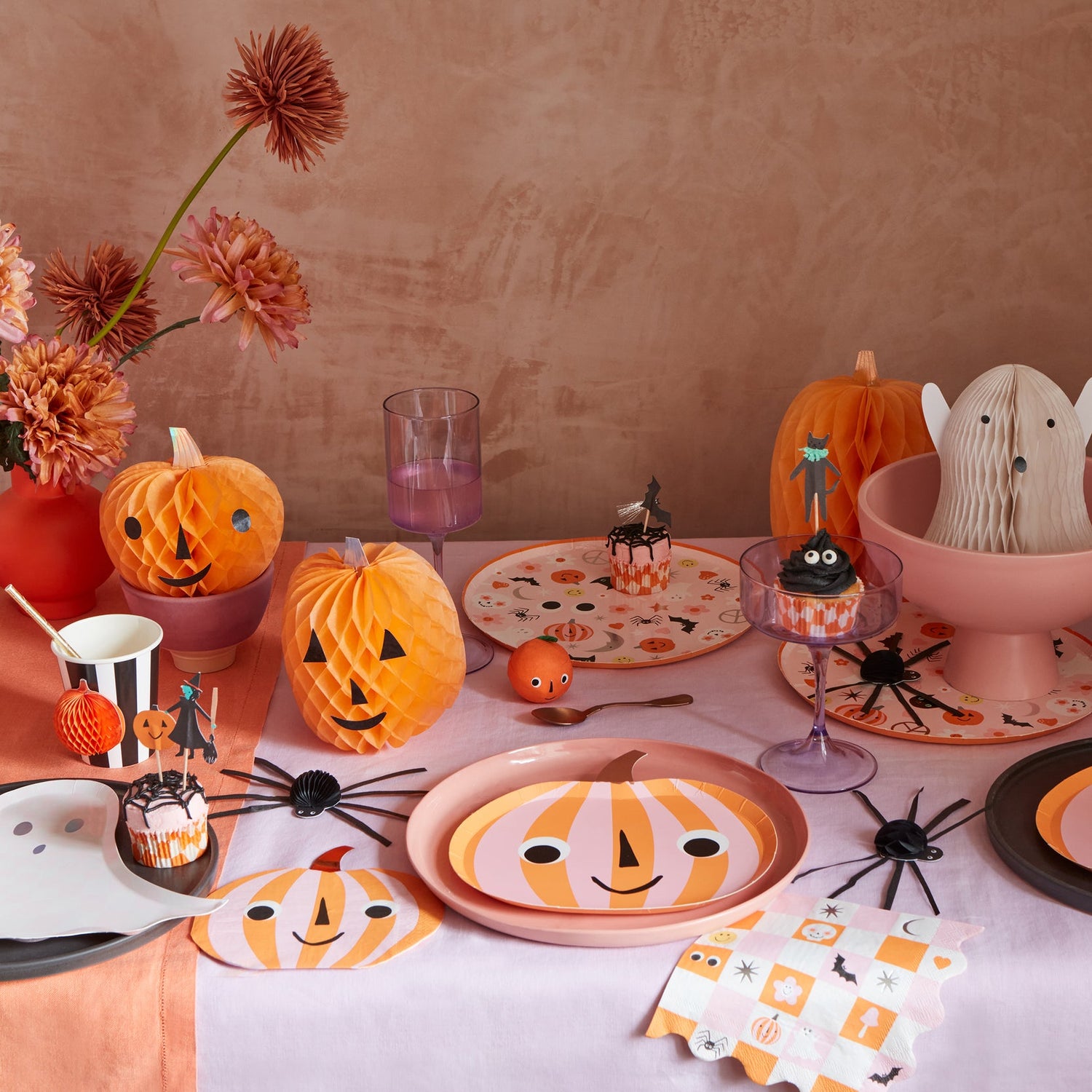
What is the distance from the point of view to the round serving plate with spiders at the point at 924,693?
0.87 m

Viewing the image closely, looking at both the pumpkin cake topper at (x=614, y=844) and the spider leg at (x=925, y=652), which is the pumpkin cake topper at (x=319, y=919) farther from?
the spider leg at (x=925, y=652)

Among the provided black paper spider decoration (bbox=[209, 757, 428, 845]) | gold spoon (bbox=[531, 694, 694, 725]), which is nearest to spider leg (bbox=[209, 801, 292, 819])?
black paper spider decoration (bbox=[209, 757, 428, 845])

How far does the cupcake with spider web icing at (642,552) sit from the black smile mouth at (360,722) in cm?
36

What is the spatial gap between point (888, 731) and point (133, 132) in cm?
110

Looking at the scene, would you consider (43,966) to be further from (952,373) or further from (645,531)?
(952,373)

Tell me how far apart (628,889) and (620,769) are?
129 millimetres

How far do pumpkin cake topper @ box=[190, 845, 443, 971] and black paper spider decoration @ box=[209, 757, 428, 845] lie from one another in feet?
0.19

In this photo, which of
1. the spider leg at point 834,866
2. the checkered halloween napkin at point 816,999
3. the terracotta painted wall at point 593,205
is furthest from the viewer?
the terracotta painted wall at point 593,205

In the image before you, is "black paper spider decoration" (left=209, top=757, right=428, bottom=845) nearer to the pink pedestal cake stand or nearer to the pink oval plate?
the pink oval plate

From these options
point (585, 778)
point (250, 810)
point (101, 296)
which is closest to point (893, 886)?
point (585, 778)

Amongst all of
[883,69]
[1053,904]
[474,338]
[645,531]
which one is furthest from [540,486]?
[1053,904]

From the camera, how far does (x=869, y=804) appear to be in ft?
2.57

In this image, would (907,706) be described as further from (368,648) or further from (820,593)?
(368,648)

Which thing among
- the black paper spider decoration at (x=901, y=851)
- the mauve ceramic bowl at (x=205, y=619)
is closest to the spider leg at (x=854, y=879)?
the black paper spider decoration at (x=901, y=851)
